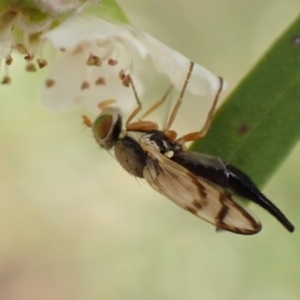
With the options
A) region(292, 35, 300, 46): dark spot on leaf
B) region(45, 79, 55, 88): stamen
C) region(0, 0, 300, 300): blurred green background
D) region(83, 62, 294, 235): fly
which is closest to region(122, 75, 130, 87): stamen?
region(83, 62, 294, 235): fly

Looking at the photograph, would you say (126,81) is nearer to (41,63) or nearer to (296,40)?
(41,63)

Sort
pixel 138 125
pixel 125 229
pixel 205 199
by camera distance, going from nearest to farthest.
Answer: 1. pixel 205 199
2. pixel 138 125
3. pixel 125 229

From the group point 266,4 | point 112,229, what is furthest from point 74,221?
point 266,4

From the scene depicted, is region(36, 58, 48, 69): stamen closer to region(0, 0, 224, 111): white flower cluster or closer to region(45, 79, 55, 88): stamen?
region(0, 0, 224, 111): white flower cluster

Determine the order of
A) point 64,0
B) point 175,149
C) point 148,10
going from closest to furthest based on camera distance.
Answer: point 64,0
point 175,149
point 148,10

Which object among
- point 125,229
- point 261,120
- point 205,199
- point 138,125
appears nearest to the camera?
point 205,199

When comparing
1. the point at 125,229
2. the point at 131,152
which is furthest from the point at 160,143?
the point at 125,229

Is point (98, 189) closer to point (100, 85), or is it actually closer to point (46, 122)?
point (46, 122)
